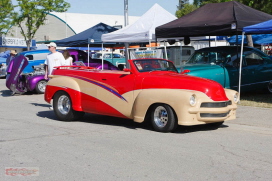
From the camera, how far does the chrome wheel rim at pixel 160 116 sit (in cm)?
814

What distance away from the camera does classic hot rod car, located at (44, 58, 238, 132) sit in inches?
310

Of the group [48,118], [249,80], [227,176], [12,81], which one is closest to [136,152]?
[227,176]

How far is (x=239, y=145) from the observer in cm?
723

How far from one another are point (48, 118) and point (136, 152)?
169 inches

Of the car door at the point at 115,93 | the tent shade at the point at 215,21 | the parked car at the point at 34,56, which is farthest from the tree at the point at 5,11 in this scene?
the car door at the point at 115,93

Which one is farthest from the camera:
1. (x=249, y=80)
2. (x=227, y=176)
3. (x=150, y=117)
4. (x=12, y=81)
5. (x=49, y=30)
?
(x=49, y=30)

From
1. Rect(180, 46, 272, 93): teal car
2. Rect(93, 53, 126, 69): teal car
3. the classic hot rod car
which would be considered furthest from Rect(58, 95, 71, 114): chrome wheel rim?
Rect(93, 53, 126, 69): teal car

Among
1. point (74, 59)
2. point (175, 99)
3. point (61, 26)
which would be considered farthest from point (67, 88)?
point (61, 26)

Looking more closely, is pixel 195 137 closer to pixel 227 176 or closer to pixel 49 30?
pixel 227 176

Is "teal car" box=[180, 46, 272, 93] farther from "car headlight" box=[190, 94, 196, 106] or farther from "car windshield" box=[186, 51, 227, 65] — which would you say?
"car headlight" box=[190, 94, 196, 106]

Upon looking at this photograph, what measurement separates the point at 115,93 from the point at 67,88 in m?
1.42

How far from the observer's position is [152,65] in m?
9.02

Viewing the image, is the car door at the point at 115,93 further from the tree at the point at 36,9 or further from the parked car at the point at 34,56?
the tree at the point at 36,9

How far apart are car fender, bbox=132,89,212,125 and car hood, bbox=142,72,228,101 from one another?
0.09m
